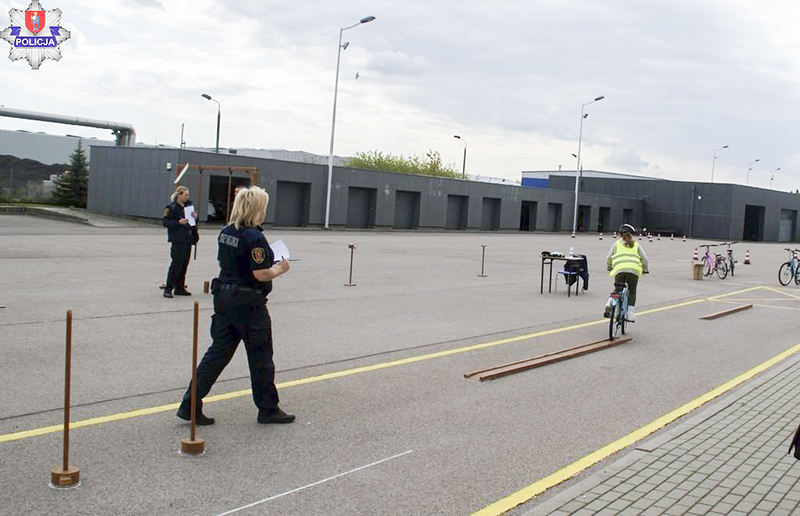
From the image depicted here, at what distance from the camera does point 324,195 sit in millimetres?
47844

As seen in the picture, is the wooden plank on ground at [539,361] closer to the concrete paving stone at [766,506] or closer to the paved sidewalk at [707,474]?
the paved sidewalk at [707,474]

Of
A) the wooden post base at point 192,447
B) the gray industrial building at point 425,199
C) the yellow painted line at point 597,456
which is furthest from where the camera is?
the gray industrial building at point 425,199

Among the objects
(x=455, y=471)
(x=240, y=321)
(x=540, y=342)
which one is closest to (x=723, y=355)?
(x=540, y=342)

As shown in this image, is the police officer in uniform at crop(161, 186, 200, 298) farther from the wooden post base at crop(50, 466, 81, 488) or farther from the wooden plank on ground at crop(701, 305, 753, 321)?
the wooden plank on ground at crop(701, 305, 753, 321)

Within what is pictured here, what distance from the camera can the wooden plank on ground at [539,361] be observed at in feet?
29.0

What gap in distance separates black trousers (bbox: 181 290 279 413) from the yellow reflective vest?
7.54 metres

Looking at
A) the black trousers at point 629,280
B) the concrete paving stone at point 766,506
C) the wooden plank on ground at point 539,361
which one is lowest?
the concrete paving stone at point 766,506

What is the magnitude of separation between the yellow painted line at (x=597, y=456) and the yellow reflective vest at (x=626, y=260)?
3119mm

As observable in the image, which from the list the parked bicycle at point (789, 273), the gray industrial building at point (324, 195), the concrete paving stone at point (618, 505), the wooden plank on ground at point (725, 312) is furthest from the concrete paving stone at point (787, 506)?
the gray industrial building at point (324, 195)

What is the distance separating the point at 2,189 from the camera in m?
47.6

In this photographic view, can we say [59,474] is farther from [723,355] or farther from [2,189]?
[2,189]

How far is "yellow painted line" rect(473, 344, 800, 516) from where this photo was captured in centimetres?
510

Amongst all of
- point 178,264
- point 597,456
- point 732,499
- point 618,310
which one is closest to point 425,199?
point 178,264

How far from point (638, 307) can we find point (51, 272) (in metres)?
11.9
